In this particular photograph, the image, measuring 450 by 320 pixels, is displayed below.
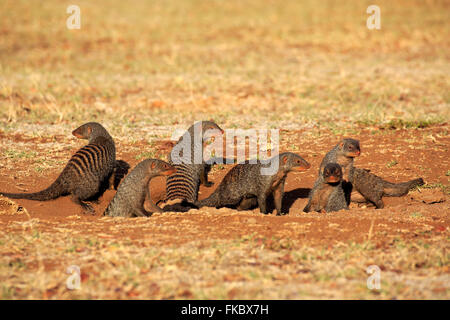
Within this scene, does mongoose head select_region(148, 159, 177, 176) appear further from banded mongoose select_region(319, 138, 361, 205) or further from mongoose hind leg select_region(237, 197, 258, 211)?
banded mongoose select_region(319, 138, 361, 205)

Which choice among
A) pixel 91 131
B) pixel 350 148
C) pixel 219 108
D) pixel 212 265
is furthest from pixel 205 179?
pixel 212 265

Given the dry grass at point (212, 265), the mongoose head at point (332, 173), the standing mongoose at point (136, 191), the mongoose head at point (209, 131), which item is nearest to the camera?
the dry grass at point (212, 265)

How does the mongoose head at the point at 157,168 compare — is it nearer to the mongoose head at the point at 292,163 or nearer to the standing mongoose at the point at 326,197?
the mongoose head at the point at 292,163

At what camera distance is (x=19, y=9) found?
16125 mm

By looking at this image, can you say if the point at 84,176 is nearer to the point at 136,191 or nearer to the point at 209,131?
the point at 136,191

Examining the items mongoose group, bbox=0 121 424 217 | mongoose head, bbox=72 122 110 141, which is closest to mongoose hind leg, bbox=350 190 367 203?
mongoose group, bbox=0 121 424 217

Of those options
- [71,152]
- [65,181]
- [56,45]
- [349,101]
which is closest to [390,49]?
[349,101]

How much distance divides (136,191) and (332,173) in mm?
1748

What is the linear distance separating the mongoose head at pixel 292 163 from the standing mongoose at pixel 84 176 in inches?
72.2

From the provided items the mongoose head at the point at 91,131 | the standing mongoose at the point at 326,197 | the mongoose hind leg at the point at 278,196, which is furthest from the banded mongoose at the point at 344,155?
the mongoose head at the point at 91,131

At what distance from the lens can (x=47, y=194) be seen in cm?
564

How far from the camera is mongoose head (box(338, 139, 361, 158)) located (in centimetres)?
559

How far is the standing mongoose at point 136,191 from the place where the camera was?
534 cm

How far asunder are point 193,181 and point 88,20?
10.3 m
